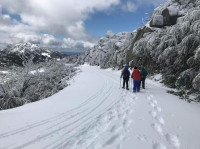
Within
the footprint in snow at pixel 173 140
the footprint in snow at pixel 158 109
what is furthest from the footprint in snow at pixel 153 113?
the footprint in snow at pixel 173 140

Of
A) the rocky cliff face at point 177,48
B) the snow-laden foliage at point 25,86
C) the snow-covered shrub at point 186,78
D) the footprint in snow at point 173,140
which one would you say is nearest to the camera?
the footprint in snow at point 173,140

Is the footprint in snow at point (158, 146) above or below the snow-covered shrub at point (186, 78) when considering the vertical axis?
below

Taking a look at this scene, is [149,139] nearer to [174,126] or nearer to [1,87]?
[174,126]

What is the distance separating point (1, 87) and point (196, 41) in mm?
16550

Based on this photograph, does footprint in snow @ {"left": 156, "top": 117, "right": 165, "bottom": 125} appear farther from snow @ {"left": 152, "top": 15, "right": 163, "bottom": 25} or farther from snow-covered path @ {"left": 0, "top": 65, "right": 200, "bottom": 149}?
snow @ {"left": 152, "top": 15, "right": 163, "bottom": 25}

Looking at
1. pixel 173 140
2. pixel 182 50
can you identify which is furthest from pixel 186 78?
pixel 173 140

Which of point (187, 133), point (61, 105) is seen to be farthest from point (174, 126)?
point (61, 105)

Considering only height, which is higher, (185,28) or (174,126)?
(185,28)

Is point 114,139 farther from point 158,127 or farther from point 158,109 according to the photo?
point 158,109

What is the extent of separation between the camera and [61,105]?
7.92 meters

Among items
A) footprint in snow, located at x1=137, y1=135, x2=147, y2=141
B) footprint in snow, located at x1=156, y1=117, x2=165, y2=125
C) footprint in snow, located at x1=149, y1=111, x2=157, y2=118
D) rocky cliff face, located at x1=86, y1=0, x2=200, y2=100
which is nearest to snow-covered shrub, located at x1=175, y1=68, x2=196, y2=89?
rocky cliff face, located at x1=86, y1=0, x2=200, y2=100

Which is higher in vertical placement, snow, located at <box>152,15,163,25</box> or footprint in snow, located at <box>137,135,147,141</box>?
snow, located at <box>152,15,163,25</box>

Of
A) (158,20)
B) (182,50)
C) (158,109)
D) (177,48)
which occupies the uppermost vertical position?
(158,20)

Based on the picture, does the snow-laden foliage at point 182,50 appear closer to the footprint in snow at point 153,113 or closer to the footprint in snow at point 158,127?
the footprint in snow at point 153,113
